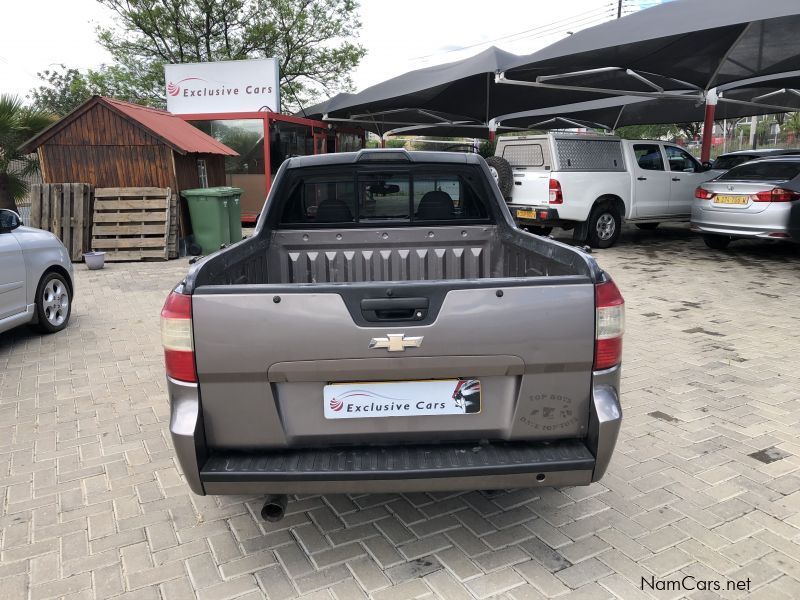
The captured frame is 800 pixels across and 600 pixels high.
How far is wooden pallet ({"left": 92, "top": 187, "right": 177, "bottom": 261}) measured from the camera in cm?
1071

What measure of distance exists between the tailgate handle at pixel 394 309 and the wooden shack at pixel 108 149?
9.92 m

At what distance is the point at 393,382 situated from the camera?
2291 millimetres

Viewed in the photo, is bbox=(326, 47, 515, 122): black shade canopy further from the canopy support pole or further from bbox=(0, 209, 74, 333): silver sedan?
bbox=(0, 209, 74, 333): silver sedan

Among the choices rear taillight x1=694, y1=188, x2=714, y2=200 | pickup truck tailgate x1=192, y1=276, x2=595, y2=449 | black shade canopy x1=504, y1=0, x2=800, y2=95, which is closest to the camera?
pickup truck tailgate x1=192, y1=276, x2=595, y2=449

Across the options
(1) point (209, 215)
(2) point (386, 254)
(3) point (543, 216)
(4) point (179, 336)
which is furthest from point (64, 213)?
(4) point (179, 336)

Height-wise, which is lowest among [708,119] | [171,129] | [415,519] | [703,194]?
[415,519]

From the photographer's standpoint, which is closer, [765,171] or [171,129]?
[765,171]

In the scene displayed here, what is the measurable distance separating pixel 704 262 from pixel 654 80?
535 cm

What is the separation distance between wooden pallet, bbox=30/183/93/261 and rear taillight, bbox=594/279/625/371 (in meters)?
10.5

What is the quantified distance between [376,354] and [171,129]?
1136 centimetres

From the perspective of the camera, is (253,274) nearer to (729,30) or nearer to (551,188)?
(551,188)

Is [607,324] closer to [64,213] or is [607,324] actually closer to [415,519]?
[415,519]

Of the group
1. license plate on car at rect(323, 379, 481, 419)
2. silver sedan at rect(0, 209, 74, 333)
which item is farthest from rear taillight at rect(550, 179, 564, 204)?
license plate on car at rect(323, 379, 481, 419)

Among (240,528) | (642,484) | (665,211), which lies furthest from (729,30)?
(240,528)
